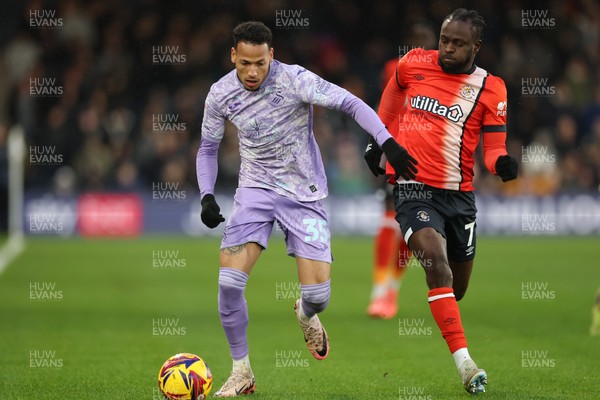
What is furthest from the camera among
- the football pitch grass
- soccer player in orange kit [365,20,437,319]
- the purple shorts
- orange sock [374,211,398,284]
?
orange sock [374,211,398,284]

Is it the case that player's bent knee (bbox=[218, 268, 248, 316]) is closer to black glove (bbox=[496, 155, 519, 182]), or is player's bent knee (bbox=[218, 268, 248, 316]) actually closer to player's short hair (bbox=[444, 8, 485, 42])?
black glove (bbox=[496, 155, 519, 182])

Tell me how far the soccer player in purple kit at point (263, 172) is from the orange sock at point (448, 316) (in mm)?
751

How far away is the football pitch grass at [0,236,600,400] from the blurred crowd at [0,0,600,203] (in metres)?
3.74

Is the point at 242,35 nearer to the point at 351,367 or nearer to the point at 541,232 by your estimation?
the point at 351,367

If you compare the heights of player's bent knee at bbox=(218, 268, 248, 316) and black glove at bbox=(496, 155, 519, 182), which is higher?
black glove at bbox=(496, 155, 519, 182)

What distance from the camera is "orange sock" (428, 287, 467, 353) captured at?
7.09m

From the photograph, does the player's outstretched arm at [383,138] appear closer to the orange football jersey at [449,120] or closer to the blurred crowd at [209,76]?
the orange football jersey at [449,120]

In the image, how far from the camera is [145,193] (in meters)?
21.6

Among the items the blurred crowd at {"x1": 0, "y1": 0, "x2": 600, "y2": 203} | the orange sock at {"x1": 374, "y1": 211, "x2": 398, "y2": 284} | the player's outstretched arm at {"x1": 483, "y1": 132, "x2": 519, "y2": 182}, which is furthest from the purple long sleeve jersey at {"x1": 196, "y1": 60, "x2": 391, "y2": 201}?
the blurred crowd at {"x1": 0, "y1": 0, "x2": 600, "y2": 203}

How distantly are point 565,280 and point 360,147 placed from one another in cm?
824

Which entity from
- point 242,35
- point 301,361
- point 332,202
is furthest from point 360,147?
point 242,35

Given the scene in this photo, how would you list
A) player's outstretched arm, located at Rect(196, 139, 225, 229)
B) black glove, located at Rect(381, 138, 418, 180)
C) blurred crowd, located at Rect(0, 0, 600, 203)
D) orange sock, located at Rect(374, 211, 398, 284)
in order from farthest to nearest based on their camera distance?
blurred crowd, located at Rect(0, 0, 600, 203) < orange sock, located at Rect(374, 211, 398, 284) < player's outstretched arm, located at Rect(196, 139, 225, 229) < black glove, located at Rect(381, 138, 418, 180)

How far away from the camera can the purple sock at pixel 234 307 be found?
23.1 feet

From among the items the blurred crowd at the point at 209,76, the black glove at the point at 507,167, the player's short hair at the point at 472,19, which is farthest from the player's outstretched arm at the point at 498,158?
the blurred crowd at the point at 209,76
